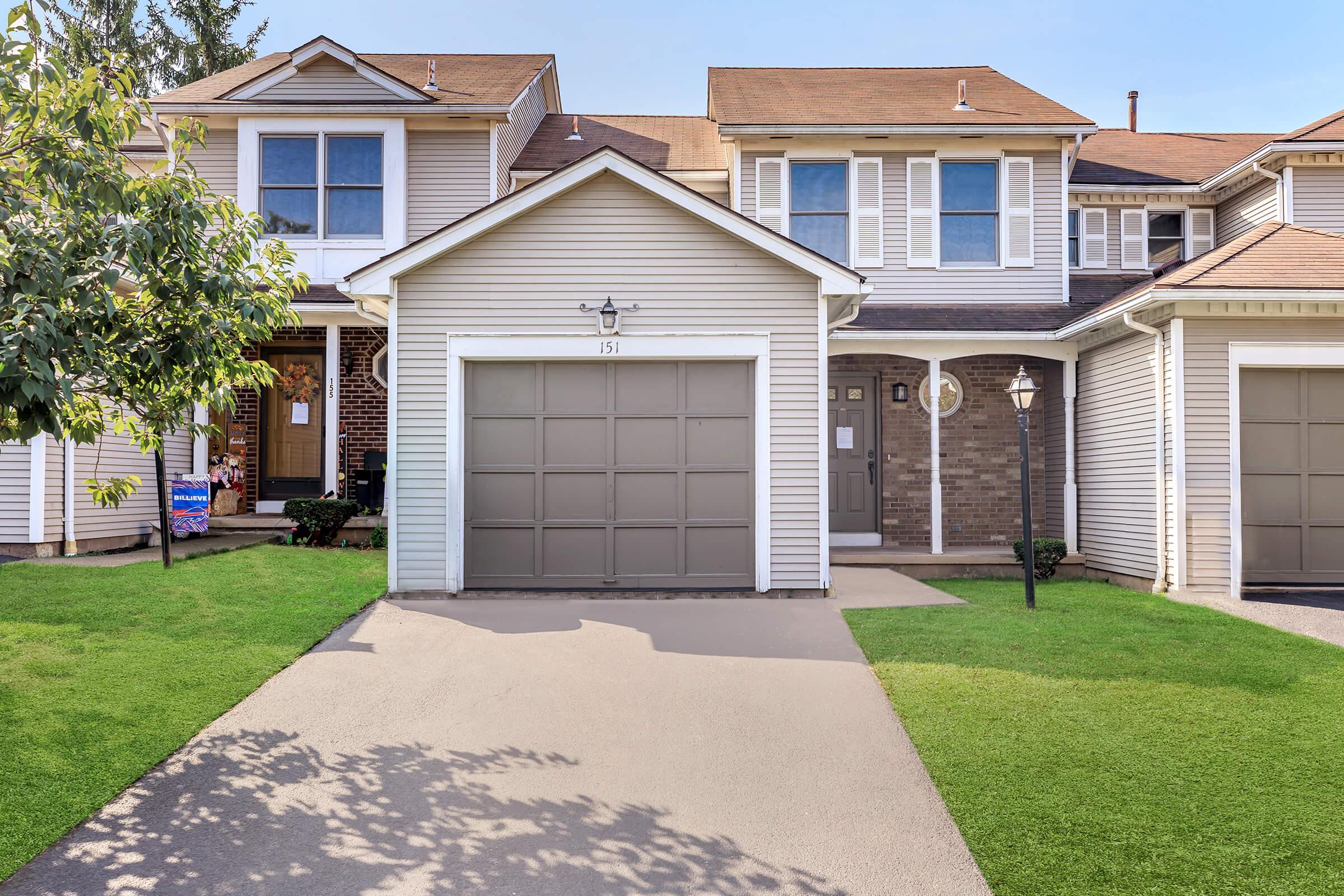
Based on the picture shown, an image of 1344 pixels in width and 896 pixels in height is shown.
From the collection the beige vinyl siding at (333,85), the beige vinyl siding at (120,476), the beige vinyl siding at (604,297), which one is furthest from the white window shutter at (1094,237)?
the beige vinyl siding at (120,476)

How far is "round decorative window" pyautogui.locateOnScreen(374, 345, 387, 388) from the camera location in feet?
40.6

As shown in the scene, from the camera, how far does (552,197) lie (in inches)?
326

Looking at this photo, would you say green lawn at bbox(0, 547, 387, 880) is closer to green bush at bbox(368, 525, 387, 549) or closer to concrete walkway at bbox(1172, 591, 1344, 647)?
green bush at bbox(368, 525, 387, 549)

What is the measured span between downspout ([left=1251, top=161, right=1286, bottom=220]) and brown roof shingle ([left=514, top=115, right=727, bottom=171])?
788 centimetres

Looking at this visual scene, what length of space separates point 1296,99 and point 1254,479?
18.5m

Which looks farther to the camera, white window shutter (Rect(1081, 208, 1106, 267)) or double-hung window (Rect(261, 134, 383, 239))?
white window shutter (Rect(1081, 208, 1106, 267))

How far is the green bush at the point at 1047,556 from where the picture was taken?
1058cm

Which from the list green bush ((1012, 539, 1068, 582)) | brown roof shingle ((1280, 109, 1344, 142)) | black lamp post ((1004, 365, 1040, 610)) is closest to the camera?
black lamp post ((1004, 365, 1040, 610))

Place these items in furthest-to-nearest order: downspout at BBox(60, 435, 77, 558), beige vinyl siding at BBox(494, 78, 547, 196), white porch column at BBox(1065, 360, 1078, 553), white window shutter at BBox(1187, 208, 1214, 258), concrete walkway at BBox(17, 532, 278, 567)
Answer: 1. white window shutter at BBox(1187, 208, 1214, 258)
2. beige vinyl siding at BBox(494, 78, 547, 196)
3. white porch column at BBox(1065, 360, 1078, 553)
4. downspout at BBox(60, 435, 77, 558)
5. concrete walkway at BBox(17, 532, 278, 567)

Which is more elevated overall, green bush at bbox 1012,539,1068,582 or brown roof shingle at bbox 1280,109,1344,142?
brown roof shingle at bbox 1280,109,1344,142

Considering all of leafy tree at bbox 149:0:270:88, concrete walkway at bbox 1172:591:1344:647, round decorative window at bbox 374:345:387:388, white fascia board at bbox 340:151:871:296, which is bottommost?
concrete walkway at bbox 1172:591:1344:647

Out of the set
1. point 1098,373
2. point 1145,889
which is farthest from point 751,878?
point 1098,373

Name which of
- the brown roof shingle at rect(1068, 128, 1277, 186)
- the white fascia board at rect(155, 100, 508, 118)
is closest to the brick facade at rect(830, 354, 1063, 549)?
the brown roof shingle at rect(1068, 128, 1277, 186)

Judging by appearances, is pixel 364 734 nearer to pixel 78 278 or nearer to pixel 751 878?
pixel 751 878
